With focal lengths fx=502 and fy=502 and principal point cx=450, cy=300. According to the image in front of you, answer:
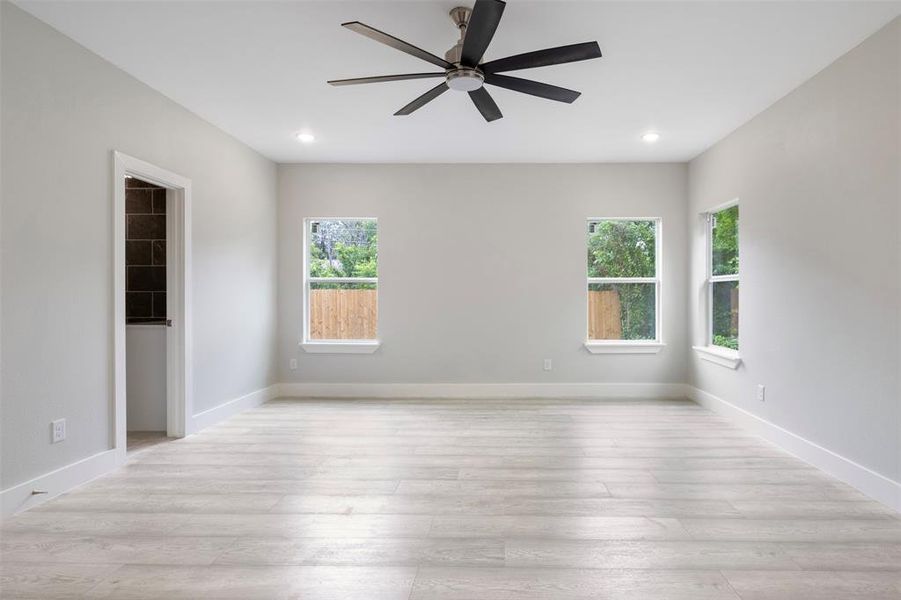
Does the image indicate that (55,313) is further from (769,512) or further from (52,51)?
(769,512)

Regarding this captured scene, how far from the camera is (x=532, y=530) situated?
2.36 meters

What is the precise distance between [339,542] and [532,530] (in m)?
0.89

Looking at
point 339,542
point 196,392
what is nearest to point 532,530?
point 339,542

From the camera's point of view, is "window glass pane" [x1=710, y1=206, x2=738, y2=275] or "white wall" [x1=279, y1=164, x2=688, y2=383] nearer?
"window glass pane" [x1=710, y1=206, x2=738, y2=275]

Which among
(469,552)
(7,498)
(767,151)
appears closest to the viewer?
(469,552)

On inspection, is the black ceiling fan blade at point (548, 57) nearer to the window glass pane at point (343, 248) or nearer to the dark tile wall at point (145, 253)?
the window glass pane at point (343, 248)

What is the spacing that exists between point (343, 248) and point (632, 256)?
3.27m

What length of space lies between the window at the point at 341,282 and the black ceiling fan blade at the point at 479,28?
3.31m

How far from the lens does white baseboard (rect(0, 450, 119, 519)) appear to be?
8.34ft

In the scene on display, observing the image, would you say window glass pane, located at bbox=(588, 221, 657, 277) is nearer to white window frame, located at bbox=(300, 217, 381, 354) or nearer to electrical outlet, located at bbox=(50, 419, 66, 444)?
white window frame, located at bbox=(300, 217, 381, 354)

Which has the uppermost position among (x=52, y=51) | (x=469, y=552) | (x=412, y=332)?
(x=52, y=51)

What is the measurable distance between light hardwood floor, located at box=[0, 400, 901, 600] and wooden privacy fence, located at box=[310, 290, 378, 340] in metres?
1.92

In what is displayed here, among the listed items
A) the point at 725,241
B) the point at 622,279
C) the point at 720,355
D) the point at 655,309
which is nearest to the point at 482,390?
the point at 622,279

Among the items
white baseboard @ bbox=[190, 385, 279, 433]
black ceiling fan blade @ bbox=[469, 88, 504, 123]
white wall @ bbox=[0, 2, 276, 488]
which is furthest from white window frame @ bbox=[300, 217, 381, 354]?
black ceiling fan blade @ bbox=[469, 88, 504, 123]
